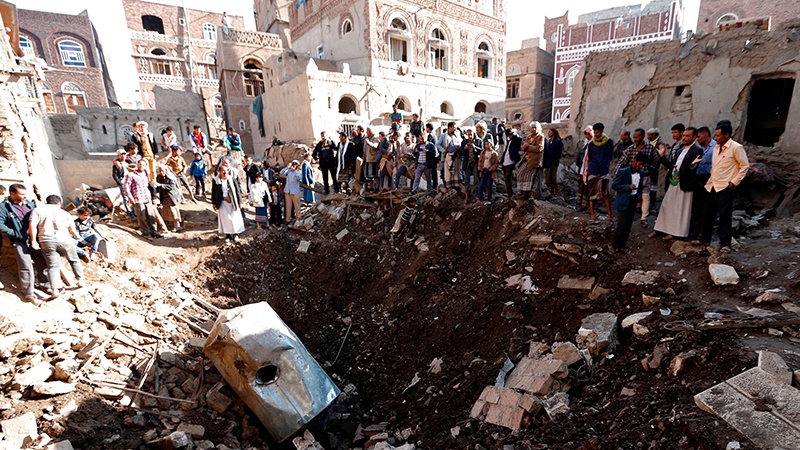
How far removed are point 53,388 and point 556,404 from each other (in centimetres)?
526

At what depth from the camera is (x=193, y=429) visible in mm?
3984

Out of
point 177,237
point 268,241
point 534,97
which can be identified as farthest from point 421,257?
point 534,97

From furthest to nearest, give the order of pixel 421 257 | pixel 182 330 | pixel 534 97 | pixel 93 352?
pixel 534 97
pixel 421 257
pixel 182 330
pixel 93 352

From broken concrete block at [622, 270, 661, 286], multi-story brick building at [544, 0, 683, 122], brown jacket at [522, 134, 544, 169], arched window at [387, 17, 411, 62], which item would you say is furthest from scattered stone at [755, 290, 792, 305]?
multi-story brick building at [544, 0, 683, 122]

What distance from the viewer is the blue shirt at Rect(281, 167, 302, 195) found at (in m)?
9.16

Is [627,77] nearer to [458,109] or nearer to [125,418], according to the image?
[125,418]

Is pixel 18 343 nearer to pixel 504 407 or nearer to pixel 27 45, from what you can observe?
pixel 504 407

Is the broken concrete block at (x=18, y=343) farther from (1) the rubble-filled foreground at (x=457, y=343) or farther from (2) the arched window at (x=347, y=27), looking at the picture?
(2) the arched window at (x=347, y=27)

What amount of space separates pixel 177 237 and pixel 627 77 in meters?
11.2

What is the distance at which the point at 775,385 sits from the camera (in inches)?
94.7

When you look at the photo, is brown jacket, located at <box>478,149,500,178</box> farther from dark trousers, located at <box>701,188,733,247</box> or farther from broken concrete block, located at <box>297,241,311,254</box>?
broken concrete block, located at <box>297,241,311,254</box>

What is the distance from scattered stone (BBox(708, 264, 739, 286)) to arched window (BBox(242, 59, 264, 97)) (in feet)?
90.1

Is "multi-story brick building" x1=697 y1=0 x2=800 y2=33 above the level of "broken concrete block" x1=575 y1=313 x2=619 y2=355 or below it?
above

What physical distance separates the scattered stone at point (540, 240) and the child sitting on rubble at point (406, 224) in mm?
2895
